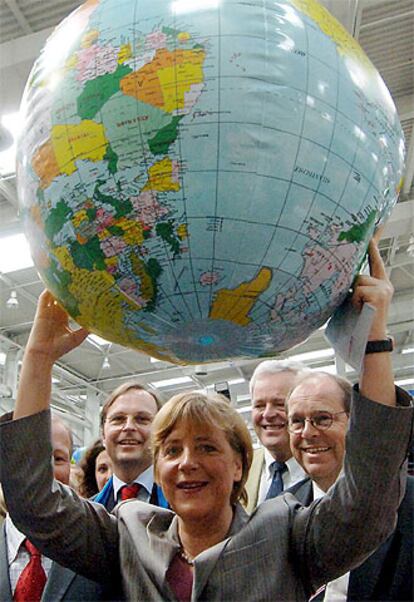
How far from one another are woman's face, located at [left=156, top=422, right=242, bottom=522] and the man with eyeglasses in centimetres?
30

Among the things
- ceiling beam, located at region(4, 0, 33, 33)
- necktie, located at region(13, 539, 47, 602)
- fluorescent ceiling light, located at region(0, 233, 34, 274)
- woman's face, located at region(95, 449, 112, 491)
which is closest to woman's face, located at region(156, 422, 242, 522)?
necktie, located at region(13, 539, 47, 602)

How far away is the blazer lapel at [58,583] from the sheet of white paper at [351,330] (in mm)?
652

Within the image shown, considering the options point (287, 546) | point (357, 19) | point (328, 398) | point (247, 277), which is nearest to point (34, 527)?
point (287, 546)

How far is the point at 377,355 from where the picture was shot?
103cm

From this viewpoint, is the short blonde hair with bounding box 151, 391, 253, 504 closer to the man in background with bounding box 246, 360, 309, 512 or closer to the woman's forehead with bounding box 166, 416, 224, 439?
the woman's forehead with bounding box 166, 416, 224, 439

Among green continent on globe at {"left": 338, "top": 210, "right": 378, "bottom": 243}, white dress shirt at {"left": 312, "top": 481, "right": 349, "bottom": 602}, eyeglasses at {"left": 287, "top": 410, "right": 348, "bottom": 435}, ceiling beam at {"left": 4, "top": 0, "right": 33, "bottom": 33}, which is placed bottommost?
white dress shirt at {"left": 312, "top": 481, "right": 349, "bottom": 602}

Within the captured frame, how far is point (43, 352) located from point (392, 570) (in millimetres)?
775

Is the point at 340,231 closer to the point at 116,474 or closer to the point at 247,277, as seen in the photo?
the point at 247,277

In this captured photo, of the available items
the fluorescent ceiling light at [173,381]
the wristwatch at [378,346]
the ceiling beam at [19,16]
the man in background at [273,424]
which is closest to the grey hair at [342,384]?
the man in background at [273,424]

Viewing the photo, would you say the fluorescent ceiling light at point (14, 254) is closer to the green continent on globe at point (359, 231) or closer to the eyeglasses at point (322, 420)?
the eyeglasses at point (322, 420)

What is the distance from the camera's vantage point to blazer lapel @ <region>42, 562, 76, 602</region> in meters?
1.20

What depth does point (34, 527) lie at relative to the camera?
1091 millimetres

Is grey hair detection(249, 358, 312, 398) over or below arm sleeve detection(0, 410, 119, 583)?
over

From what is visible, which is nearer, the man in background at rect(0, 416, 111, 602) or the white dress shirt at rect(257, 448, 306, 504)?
the man in background at rect(0, 416, 111, 602)
